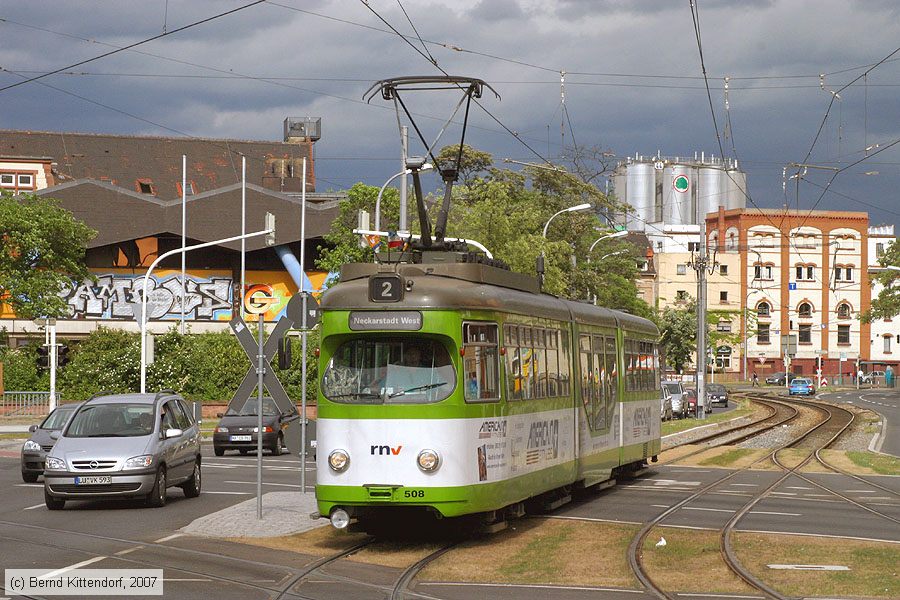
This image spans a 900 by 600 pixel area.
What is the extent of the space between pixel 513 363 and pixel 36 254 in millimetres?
43058

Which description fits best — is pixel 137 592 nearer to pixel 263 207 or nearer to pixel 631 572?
pixel 631 572

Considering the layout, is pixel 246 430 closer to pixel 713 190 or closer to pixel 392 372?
pixel 392 372

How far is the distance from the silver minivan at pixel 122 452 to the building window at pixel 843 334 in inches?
4051

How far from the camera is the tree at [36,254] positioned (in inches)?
2152

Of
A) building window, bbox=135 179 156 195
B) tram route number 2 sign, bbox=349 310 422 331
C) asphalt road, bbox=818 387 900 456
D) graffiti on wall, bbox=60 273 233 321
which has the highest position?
building window, bbox=135 179 156 195

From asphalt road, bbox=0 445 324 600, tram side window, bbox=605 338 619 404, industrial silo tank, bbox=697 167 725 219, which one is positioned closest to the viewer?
asphalt road, bbox=0 445 324 600

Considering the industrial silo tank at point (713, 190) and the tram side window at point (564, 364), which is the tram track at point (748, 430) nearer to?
the tram side window at point (564, 364)

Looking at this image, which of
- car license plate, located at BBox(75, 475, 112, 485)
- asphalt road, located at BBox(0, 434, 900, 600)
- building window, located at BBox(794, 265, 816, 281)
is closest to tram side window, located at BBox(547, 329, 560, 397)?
asphalt road, located at BBox(0, 434, 900, 600)

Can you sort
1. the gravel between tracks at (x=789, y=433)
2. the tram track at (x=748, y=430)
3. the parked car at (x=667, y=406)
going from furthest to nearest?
1. the parked car at (x=667, y=406)
2. the gravel between tracks at (x=789, y=433)
3. the tram track at (x=748, y=430)

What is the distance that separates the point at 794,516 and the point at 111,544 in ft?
30.3

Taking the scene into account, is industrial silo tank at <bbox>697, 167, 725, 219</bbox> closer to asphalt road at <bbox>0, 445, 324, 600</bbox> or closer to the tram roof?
asphalt road at <bbox>0, 445, 324, 600</bbox>

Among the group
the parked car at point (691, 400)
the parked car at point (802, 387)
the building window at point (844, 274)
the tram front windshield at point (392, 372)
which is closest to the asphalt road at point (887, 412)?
the parked car at point (802, 387)

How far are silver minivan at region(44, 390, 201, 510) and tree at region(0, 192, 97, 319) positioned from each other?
33654 mm

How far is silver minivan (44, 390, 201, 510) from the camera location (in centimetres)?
2008
